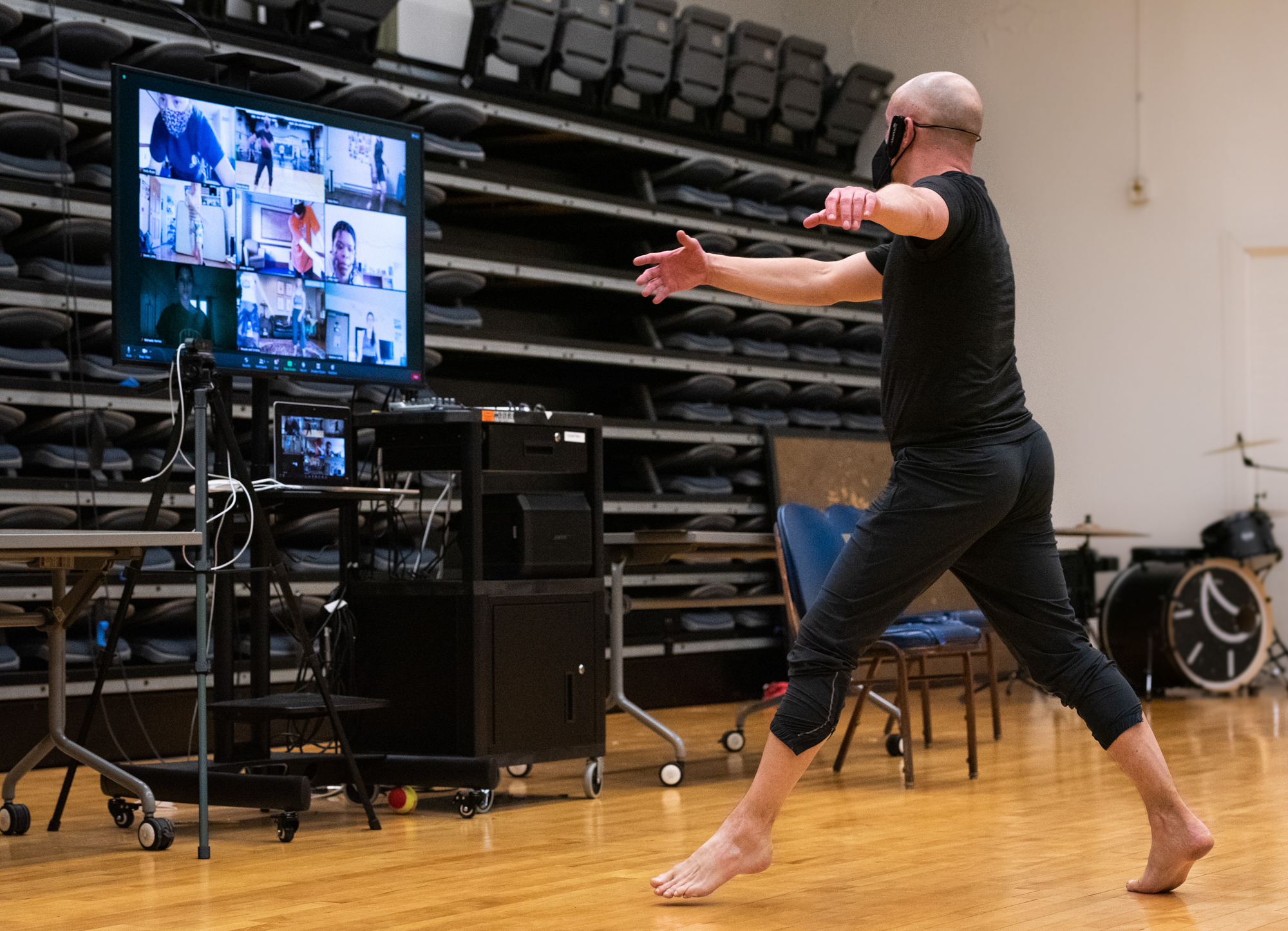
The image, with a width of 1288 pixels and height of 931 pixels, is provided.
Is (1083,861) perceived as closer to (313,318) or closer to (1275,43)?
(313,318)

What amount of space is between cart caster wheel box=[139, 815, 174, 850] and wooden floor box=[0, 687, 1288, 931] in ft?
0.11

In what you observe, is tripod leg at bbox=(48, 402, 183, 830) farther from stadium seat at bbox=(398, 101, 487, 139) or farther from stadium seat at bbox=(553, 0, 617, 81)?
stadium seat at bbox=(553, 0, 617, 81)

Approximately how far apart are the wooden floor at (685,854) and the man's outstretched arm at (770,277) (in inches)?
42.9

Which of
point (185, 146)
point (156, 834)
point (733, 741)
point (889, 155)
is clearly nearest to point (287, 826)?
point (156, 834)

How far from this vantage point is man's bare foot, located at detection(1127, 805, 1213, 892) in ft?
8.66

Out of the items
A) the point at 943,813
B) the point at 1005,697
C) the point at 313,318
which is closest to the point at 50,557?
the point at 313,318

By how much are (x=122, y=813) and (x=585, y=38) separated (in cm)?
410

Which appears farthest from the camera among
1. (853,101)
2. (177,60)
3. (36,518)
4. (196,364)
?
(853,101)

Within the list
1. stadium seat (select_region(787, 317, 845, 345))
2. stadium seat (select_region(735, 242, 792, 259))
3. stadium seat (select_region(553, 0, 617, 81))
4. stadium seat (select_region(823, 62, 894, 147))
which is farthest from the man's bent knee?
stadium seat (select_region(823, 62, 894, 147))

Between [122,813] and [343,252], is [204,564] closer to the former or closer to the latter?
[122,813]

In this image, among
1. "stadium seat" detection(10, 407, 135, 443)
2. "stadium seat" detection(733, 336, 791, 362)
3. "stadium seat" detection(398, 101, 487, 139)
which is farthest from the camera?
"stadium seat" detection(733, 336, 791, 362)

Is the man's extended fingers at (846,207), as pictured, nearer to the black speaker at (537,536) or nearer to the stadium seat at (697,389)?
the black speaker at (537,536)

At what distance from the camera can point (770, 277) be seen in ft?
9.40

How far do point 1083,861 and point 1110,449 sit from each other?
19.4ft
